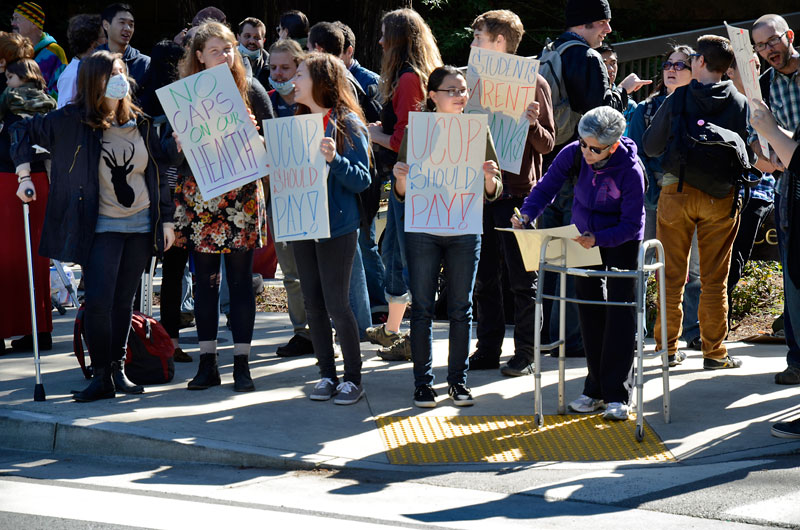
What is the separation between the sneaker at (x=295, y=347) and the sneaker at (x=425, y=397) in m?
1.62

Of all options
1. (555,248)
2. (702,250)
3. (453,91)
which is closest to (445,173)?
(453,91)

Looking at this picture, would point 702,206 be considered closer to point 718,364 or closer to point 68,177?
point 718,364

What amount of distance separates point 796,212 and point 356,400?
2.77 meters

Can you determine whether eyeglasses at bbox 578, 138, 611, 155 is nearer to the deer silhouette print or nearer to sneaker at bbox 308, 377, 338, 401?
sneaker at bbox 308, 377, 338, 401

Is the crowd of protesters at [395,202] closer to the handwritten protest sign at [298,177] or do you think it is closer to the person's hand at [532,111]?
the person's hand at [532,111]

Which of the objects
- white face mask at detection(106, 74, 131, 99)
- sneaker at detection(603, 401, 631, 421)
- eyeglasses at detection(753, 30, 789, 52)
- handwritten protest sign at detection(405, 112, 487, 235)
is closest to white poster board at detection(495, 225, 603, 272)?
handwritten protest sign at detection(405, 112, 487, 235)

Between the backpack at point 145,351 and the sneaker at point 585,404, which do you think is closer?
the sneaker at point 585,404

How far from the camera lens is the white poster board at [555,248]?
6234mm

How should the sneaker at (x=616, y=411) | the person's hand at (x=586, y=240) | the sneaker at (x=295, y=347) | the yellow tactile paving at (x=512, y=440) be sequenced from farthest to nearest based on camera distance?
the sneaker at (x=295, y=347) → the sneaker at (x=616, y=411) → the person's hand at (x=586, y=240) → the yellow tactile paving at (x=512, y=440)

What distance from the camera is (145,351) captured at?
24.0ft

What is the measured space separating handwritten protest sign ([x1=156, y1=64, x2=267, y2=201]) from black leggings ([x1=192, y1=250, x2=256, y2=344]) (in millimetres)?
443

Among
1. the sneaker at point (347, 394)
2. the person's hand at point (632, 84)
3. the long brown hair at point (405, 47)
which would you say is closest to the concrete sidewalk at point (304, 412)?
the sneaker at point (347, 394)

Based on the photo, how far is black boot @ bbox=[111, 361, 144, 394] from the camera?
711cm

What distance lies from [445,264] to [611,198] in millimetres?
1113
